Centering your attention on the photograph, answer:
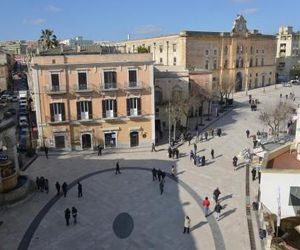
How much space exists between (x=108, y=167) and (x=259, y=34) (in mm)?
62246

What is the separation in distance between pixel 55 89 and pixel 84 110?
142 inches

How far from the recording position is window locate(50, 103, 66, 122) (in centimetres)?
3502

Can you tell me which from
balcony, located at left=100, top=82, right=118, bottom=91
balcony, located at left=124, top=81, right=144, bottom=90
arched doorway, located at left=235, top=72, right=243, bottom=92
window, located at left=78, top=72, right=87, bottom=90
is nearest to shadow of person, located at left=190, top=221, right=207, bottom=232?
balcony, located at left=124, top=81, right=144, bottom=90

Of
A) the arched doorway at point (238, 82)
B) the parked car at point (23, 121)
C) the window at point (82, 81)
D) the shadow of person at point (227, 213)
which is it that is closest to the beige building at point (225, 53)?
the arched doorway at point (238, 82)

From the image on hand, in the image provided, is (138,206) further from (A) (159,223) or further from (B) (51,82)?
(B) (51,82)

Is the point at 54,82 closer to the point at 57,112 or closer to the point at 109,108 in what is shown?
the point at 57,112

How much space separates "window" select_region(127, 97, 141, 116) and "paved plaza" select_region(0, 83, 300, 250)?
428cm

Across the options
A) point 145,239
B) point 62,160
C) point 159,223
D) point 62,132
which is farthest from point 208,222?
point 62,132

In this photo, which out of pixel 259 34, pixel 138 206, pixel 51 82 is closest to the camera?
pixel 138 206

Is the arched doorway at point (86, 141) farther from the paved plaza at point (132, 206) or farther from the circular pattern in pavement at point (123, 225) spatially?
the circular pattern in pavement at point (123, 225)

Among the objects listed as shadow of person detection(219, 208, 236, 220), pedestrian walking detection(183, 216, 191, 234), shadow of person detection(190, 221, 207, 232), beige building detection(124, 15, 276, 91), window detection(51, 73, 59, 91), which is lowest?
shadow of person detection(190, 221, 207, 232)

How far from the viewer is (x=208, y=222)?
69.7 ft

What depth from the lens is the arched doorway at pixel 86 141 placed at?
120 ft

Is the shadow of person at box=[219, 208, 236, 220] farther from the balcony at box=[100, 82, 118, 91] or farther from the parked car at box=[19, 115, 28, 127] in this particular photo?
the parked car at box=[19, 115, 28, 127]
